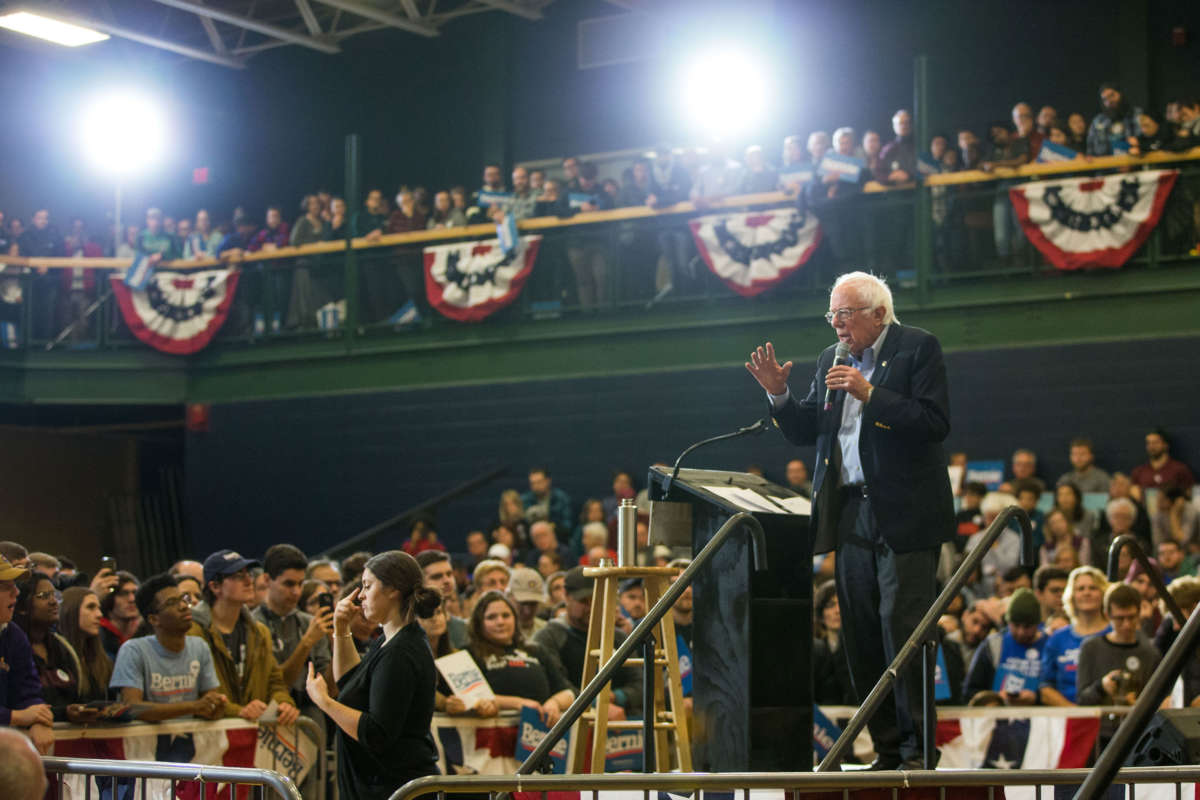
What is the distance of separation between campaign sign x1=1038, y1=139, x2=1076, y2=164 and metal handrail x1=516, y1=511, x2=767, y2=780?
8840 mm

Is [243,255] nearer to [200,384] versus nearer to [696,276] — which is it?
[200,384]

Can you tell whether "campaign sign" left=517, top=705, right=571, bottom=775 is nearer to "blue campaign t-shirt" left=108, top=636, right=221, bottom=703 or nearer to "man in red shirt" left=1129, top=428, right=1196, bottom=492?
"blue campaign t-shirt" left=108, top=636, right=221, bottom=703

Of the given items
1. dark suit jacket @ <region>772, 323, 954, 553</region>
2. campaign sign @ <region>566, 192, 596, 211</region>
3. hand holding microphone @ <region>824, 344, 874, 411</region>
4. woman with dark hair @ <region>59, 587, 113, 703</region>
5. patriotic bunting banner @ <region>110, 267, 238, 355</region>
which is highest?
campaign sign @ <region>566, 192, 596, 211</region>

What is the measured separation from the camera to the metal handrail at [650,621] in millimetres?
4664

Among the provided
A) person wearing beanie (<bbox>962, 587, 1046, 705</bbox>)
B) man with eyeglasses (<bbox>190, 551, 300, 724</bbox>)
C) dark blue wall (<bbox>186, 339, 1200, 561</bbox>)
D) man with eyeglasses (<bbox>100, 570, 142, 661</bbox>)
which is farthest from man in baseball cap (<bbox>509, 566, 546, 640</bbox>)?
dark blue wall (<bbox>186, 339, 1200, 561</bbox>)

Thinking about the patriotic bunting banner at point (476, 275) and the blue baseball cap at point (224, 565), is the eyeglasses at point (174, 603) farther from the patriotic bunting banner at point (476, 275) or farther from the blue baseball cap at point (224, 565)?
the patriotic bunting banner at point (476, 275)

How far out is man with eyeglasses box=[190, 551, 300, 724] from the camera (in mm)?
7129

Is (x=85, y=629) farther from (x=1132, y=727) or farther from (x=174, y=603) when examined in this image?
(x=1132, y=727)

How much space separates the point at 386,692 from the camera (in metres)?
4.70

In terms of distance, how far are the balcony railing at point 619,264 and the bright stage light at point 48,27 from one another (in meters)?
3.67

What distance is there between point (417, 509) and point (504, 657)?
25.1ft

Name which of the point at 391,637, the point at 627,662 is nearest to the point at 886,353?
the point at 627,662

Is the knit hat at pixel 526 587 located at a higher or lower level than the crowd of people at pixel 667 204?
lower

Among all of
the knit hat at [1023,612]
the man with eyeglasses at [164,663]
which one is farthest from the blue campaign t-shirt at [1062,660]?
the man with eyeglasses at [164,663]
